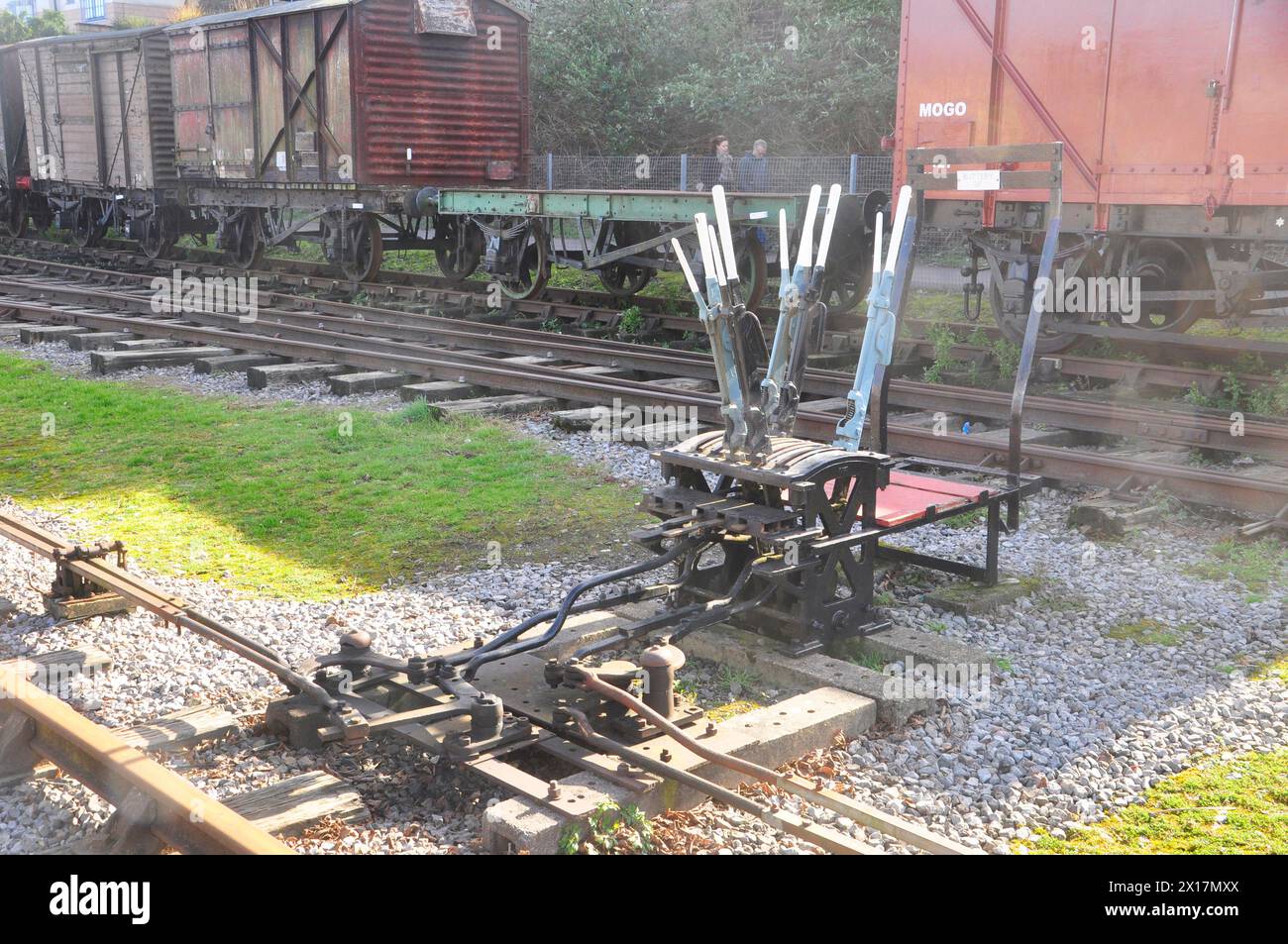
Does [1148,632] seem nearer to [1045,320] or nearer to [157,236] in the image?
[1045,320]

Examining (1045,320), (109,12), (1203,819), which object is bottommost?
(1203,819)

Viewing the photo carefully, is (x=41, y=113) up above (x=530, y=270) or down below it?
above

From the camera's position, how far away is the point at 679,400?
8.90 meters

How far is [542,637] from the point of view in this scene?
425 centimetres

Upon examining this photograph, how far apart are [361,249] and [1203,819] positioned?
613 inches

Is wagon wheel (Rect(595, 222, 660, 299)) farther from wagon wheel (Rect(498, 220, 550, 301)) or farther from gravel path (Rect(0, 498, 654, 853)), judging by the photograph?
gravel path (Rect(0, 498, 654, 853))

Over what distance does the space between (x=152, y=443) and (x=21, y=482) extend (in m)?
1.09

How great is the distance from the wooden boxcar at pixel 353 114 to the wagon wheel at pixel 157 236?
1453 millimetres

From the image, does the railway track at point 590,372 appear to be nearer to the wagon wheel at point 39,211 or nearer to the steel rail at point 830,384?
the steel rail at point 830,384

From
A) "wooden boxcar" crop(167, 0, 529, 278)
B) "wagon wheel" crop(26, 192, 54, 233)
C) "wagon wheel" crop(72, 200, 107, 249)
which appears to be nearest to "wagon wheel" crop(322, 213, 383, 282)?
"wooden boxcar" crop(167, 0, 529, 278)

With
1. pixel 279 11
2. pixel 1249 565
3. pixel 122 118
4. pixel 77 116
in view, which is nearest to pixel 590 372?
pixel 1249 565

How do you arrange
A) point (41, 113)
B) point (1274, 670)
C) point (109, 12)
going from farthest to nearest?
point (109, 12) → point (41, 113) → point (1274, 670)

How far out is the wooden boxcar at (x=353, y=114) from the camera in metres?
16.8

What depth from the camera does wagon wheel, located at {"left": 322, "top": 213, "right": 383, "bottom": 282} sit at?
674 inches
